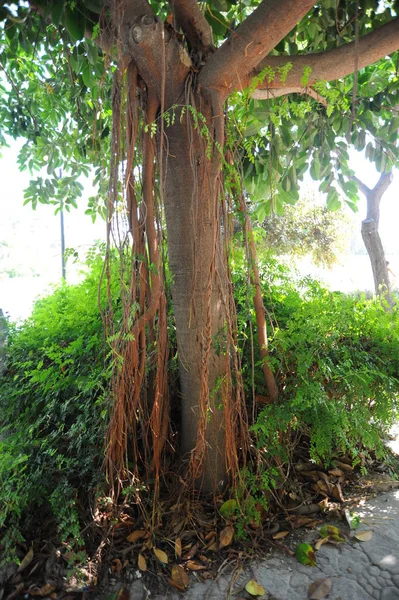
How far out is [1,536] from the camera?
2295 millimetres

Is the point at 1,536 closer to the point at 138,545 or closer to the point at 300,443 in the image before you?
the point at 138,545

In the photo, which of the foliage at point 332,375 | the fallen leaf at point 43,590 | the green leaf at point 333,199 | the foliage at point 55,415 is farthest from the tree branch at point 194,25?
the fallen leaf at point 43,590

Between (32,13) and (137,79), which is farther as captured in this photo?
(32,13)

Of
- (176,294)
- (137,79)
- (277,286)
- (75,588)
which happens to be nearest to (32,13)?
(137,79)

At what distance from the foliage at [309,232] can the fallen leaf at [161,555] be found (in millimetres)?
8714

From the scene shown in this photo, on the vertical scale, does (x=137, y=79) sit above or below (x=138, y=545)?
above

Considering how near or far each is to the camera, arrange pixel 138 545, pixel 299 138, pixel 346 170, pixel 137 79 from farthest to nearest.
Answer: pixel 346 170 < pixel 299 138 < pixel 137 79 < pixel 138 545

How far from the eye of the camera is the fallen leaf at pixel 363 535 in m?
2.29

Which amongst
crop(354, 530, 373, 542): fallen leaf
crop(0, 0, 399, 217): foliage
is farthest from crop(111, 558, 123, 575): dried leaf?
crop(0, 0, 399, 217): foliage

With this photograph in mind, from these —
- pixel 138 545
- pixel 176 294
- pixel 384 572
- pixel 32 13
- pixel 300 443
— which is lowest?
pixel 384 572

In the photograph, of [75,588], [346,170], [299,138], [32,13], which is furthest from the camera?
[346,170]

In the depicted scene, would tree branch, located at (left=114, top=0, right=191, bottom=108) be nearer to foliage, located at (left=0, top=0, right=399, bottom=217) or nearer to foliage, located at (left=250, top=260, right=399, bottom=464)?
foliage, located at (left=0, top=0, right=399, bottom=217)

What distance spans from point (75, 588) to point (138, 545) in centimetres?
33

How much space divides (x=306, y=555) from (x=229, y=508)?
0.41m
